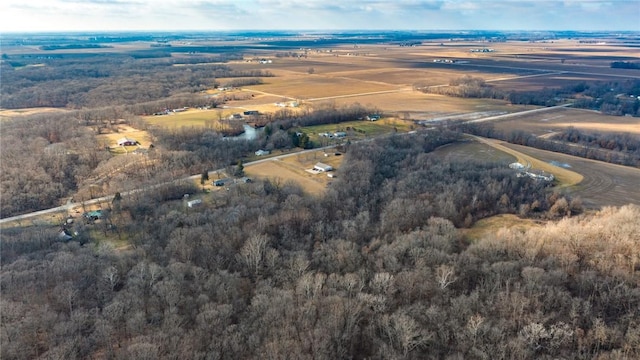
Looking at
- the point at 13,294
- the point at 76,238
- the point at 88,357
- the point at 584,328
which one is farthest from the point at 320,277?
the point at 76,238

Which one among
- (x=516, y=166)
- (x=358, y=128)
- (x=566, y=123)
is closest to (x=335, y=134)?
(x=358, y=128)

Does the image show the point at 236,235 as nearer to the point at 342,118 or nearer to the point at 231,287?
the point at 231,287

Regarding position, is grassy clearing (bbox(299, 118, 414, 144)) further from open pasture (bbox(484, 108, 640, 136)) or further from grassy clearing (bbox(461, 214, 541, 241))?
grassy clearing (bbox(461, 214, 541, 241))

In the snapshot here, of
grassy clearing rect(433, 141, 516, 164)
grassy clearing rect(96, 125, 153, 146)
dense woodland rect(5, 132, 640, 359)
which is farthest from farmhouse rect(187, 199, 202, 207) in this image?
grassy clearing rect(433, 141, 516, 164)

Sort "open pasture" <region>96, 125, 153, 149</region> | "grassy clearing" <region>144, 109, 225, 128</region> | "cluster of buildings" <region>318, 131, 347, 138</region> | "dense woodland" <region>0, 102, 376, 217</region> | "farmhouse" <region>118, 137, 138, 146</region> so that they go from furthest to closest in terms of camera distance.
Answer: "grassy clearing" <region>144, 109, 225, 128</region>, "cluster of buildings" <region>318, 131, 347, 138</region>, "open pasture" <region>96, 125, 153, 149</region>, "farmhouse" <region>118, 137, 138, 146</region>, "dense woodland" <region>0, 102, 376, 217</region>

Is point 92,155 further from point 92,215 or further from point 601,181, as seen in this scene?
point 601,181

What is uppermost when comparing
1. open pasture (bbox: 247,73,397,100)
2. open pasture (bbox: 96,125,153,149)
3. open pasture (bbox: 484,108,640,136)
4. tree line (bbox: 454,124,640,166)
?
open pasture (bbox: 247,73,397,100)
